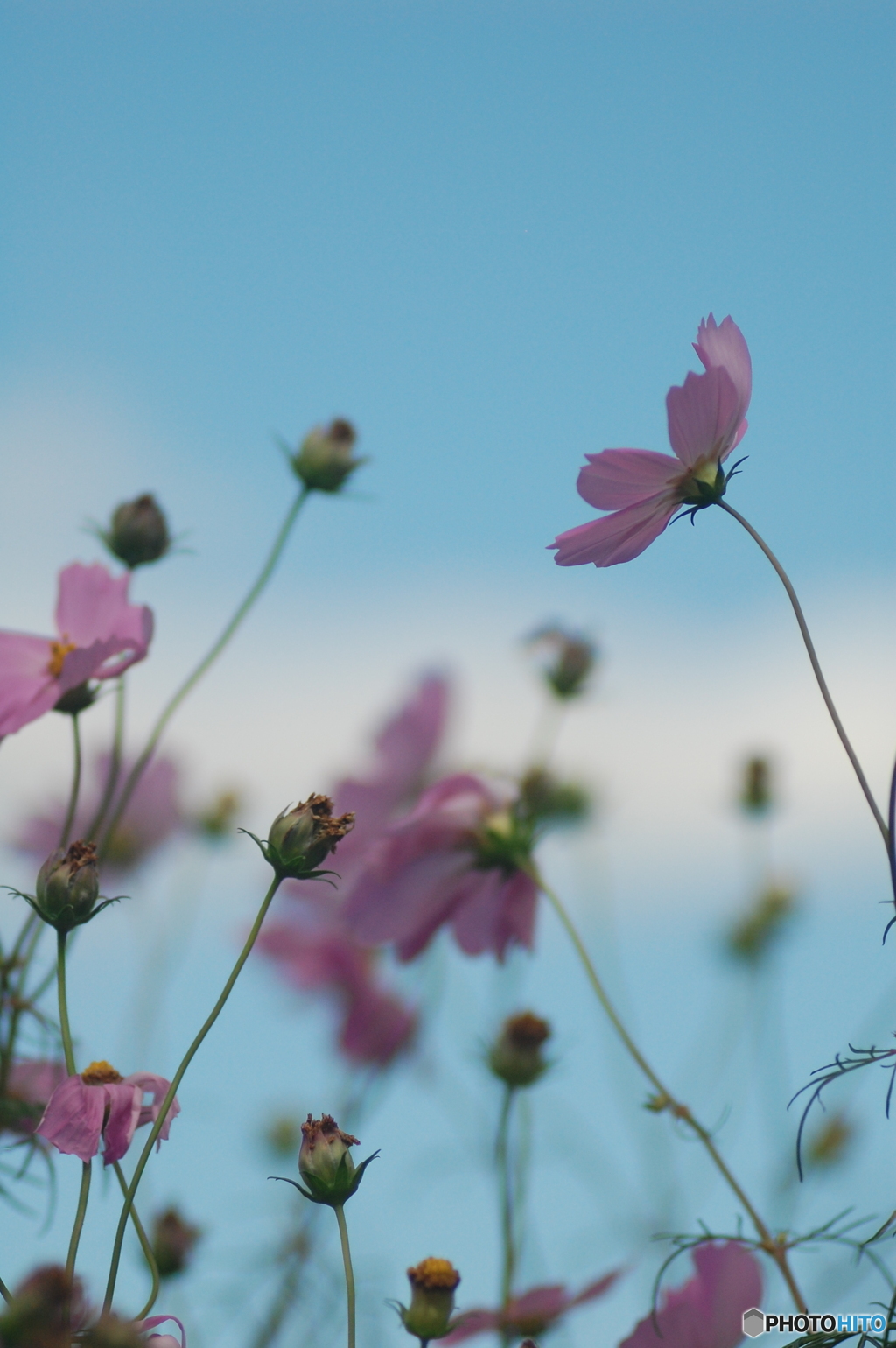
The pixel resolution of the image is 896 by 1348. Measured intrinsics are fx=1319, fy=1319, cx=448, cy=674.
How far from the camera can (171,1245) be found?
2.15ft

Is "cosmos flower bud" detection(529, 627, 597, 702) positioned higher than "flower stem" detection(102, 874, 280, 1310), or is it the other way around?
"cosmos flower bud" detection(529, 627, 597, 702)

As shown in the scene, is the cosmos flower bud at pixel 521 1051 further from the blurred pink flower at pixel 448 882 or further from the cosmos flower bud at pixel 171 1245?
the cosmos flower bud at pixel 171 1245

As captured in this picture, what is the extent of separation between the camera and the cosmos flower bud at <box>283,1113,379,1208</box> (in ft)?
1.43

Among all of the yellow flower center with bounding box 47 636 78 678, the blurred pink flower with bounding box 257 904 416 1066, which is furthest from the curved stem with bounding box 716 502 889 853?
the blurred pink flower with bounding box 257 904 416 1066

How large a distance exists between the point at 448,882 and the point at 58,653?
0.80 feet

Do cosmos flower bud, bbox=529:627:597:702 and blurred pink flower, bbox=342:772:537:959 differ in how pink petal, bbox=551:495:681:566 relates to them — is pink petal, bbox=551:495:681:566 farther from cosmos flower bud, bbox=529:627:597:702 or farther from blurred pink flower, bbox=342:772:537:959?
cosmos flower bud, bbox=529:627:597:702

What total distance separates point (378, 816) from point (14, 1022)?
32cm

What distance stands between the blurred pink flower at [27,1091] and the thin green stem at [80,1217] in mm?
186

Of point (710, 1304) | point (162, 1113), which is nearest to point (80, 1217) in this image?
point (162, 1113)

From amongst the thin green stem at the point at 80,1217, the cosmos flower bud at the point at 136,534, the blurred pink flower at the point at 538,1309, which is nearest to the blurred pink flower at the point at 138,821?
the cosmos flower bud at the point at 136,534

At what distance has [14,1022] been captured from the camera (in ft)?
2.01

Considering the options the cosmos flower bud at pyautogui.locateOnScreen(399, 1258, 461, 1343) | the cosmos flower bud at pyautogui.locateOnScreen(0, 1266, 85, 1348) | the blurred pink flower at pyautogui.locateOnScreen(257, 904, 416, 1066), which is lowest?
the cosmos flower bud at pyautogui.locateOnScreen(0, 1266, 85, 1348)

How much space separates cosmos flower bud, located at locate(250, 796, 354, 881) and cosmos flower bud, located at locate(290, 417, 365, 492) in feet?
1.15

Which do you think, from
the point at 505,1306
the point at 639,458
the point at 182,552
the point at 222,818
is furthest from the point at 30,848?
the point at 639,458
